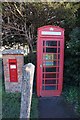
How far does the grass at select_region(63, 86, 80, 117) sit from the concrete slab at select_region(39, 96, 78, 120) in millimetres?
115

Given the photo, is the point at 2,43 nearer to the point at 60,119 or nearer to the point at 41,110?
the point at 41,110

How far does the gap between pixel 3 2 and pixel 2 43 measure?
1612 millimetres

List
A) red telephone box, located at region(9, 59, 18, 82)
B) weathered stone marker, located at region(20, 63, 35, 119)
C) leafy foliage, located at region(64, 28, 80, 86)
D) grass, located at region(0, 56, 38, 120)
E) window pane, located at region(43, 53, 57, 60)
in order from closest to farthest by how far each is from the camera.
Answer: weathered stone marker, located at region(20, 63, 35, 119)
grass, located at region(0, 56, 38, 120)
leafy foliage, located at region(64, 28, 80, 86)
window pane, located at region(43, 53, 57, 60)
red telephone box, located at region(9, 59, 18, 82)

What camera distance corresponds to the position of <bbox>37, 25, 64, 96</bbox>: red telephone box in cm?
696

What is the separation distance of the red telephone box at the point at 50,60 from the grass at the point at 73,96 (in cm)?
26

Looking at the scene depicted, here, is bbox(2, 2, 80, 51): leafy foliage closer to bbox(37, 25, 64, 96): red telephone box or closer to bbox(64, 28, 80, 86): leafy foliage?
bbox(64, 28, 80, 86): leafy foliage

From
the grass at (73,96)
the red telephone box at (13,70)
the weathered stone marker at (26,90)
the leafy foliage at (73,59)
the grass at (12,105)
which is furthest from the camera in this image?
the red telephone box at (13,70)

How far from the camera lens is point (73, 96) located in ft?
→ 21.6

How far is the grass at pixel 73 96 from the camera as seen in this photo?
597 centimetres

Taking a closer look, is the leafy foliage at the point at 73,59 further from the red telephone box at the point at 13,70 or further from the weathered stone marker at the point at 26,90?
the weathered stone marker at the point at 26,90

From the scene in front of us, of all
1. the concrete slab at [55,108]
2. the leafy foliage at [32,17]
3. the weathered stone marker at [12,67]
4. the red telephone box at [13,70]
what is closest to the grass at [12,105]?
the concrete slab at [55,108]

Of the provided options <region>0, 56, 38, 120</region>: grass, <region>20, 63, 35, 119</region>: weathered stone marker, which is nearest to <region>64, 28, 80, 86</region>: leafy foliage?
<region>0, 56, 38, 120</region>: grass

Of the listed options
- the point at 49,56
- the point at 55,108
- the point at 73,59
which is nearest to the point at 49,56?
the point at 49,56

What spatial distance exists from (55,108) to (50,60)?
4.93 feet
